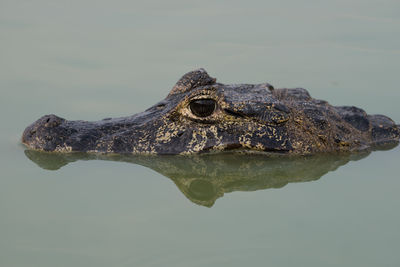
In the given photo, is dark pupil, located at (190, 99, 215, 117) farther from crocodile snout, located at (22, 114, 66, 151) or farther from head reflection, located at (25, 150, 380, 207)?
crocodile snout, located at (22, 114, 66, 151)

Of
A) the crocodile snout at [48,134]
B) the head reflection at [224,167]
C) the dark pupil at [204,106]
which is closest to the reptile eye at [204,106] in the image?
the dark pupil at [204,106]

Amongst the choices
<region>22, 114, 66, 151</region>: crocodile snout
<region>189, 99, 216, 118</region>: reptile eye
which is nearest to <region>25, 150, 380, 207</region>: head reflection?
<region>22, 114, 66, 151</region>: crocodile snout

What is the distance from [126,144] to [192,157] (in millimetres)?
910

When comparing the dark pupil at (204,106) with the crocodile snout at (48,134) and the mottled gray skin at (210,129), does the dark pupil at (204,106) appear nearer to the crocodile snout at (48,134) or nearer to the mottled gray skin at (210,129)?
the mottled gray skin at (210,129)

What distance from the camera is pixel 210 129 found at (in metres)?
9.23

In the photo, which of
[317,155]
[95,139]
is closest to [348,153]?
[317,155]

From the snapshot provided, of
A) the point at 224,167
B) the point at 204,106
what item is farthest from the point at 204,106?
the point at 224,167

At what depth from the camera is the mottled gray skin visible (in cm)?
923

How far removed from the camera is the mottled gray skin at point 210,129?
923cm

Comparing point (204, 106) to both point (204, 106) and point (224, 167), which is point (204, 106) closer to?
point (204, 106)

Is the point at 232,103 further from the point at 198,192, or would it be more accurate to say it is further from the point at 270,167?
the point at 198,192

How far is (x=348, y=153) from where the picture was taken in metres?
9.79

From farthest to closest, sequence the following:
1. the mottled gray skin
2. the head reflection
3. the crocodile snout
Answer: the crocodile snout, the mottled gray skin, the head reflection

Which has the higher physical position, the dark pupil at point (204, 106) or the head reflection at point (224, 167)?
the dark pupil at point (204, 106)
